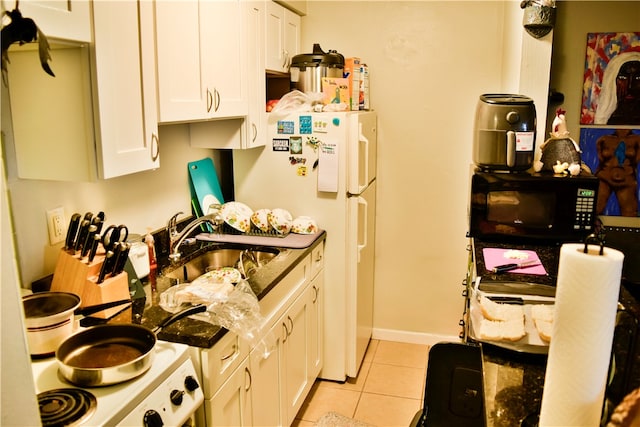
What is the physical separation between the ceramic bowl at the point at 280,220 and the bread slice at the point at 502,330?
4.84 feet

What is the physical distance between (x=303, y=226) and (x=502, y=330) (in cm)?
155

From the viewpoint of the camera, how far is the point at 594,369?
2.82ft

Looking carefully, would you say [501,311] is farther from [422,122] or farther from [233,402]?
[422,122]

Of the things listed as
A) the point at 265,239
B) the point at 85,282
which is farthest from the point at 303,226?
the point at 85,282

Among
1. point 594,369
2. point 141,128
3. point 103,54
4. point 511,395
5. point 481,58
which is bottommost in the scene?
point 511,395

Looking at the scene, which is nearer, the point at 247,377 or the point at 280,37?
the point at 247,377

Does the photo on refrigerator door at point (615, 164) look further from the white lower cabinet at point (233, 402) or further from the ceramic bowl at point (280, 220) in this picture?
the white lower cabinet at point (233, 402)

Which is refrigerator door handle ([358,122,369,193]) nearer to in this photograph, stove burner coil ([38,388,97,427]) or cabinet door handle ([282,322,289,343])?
cabinet door handle ([282,322,289,343])

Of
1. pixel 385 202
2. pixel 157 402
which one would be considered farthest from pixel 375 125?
pixel 157 402

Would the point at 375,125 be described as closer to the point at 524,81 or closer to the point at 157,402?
the point at 524,81

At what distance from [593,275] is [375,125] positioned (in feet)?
8.83

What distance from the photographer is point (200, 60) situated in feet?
7.12

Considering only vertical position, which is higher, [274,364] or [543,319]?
[543,319]

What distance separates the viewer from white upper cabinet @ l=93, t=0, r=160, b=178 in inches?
62.0
